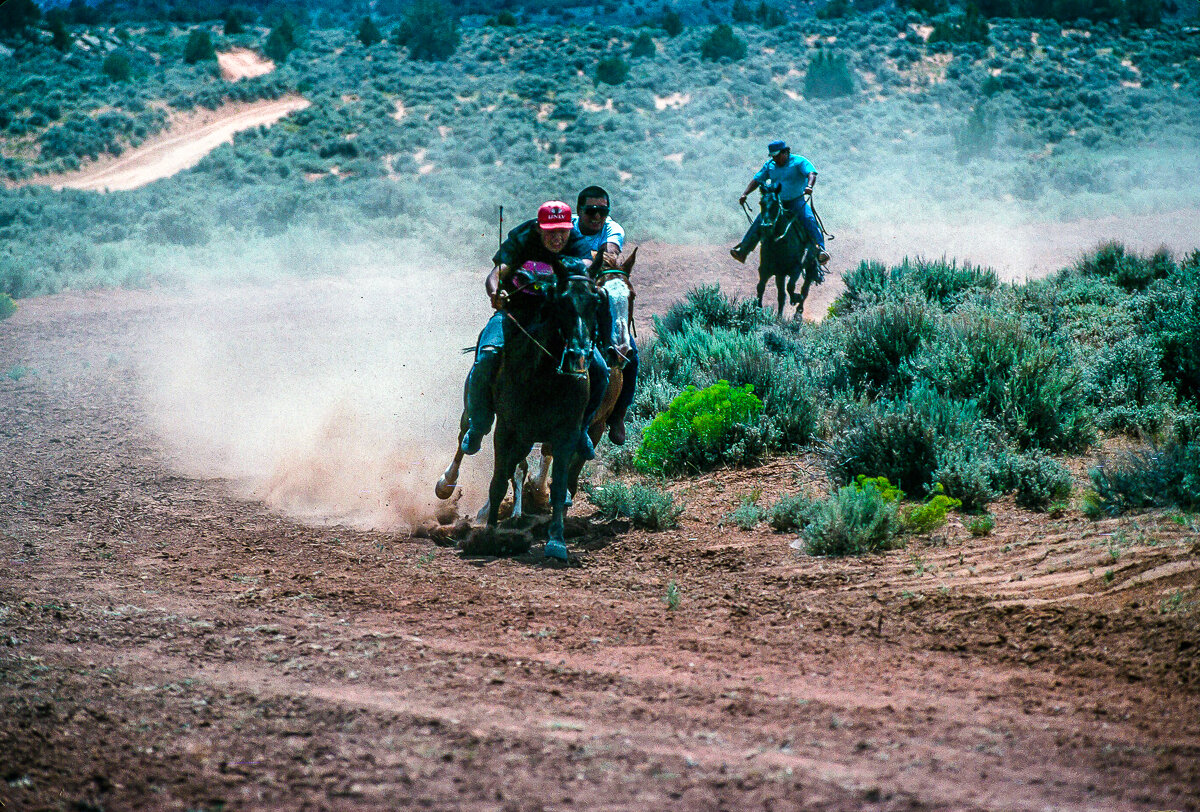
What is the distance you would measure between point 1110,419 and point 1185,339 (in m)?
1.48

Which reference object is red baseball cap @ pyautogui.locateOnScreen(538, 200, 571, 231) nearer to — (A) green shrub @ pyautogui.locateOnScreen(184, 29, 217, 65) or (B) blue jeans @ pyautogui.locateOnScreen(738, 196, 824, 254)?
(B) blue jeans @ pyautogui.locateOnScreen(738, 196, 824, 254)

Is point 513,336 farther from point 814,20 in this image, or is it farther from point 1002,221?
point 814,20

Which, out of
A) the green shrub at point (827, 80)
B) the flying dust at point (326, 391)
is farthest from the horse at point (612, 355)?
the green shrub at point (827, 80)

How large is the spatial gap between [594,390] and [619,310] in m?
0.94

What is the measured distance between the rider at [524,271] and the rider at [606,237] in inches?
8.0

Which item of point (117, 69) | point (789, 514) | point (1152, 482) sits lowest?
point (789, 514)

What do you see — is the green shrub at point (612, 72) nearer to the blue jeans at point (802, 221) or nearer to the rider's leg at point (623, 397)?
the blue jeans at point (802, 221)

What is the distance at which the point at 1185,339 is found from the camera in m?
9.97

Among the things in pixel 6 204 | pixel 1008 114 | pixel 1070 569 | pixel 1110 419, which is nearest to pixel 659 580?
pixel 1070 569

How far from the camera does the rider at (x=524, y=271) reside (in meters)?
7.22

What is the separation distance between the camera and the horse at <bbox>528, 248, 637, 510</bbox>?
26.8ft

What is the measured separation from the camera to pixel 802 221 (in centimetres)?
1552

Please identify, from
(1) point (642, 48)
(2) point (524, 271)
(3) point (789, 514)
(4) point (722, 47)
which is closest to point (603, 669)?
(2) point (524, 271)

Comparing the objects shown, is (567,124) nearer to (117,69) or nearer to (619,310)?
(117,69)
